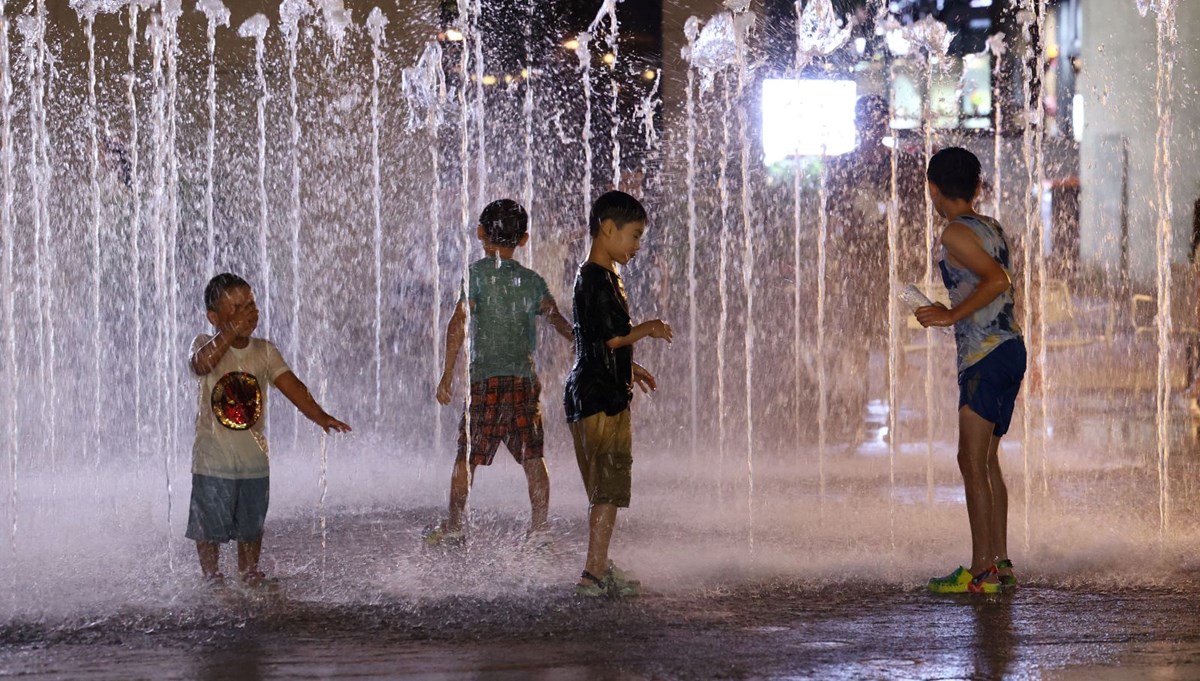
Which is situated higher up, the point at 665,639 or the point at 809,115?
the point at 809,115

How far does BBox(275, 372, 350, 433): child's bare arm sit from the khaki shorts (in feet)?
2.44

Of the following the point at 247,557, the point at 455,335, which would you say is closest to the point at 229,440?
the point at 247,557

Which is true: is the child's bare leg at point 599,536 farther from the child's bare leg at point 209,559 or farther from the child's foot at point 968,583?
the child's bare leg at point 209,559

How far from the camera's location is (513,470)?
7.94 metres

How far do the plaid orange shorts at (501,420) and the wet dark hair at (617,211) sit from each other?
986 mm

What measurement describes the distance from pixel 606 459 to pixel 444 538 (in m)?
1.20

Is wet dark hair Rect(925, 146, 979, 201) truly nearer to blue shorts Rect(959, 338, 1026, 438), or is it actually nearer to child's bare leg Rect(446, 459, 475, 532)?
blue shorts Rect(959, 338, 1026, 438)

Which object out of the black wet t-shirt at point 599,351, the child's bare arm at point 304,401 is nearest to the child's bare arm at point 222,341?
the child's bare arm at point 304,401

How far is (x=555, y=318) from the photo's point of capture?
5164 mm

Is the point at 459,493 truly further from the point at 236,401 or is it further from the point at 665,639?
the point at 665,639

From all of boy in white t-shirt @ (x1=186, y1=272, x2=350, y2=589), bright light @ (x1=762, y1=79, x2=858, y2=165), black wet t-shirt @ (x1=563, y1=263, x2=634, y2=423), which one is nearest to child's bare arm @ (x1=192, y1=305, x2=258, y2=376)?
boy in white t-shirt @ (x1=186, y1=272, x2=350, y2=589)

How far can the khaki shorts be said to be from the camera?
432cm

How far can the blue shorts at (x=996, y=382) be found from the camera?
439cm

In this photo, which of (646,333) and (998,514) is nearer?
(646,333)
